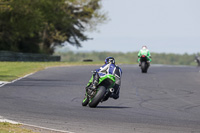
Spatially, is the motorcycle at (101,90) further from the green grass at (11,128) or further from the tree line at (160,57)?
the tree line at (160,57)

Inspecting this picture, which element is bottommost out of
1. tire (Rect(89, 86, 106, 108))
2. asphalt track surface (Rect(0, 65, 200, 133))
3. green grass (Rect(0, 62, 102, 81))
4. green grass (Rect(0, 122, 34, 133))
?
green grass (Rect(0, 62, 102, 81))

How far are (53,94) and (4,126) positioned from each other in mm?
9540

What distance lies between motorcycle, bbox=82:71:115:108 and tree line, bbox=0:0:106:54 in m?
35.3

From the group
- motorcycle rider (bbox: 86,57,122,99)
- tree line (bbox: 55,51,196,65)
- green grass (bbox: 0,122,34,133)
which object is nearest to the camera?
green grass (bbox: 0,122,34,133)

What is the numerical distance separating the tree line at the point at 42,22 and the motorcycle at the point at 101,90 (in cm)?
3533

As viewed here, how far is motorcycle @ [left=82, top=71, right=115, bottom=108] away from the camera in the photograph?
47.4ft

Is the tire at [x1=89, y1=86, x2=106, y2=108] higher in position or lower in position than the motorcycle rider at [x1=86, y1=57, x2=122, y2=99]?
lower

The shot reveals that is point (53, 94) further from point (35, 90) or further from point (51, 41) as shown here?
point (51, 41)

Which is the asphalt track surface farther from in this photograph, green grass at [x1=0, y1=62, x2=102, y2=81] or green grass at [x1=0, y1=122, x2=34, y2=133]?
green grass at [x1=0, y1=62, x2=102, y2=81]

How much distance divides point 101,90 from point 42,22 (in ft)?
156

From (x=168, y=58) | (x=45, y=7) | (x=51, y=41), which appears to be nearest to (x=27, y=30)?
(x=45, y=7)

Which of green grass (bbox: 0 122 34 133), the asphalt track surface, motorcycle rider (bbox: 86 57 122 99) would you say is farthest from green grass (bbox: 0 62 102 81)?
green grass (bbox: 0 122 34 133)

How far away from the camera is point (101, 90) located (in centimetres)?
1444

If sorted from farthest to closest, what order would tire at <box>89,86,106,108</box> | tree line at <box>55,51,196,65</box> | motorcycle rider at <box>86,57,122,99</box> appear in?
tree line at <box>55,51,196,65</box>
motorcycle rider at <box>86,57,122,99</box>
tire at <box>89,86,106,108</box>
